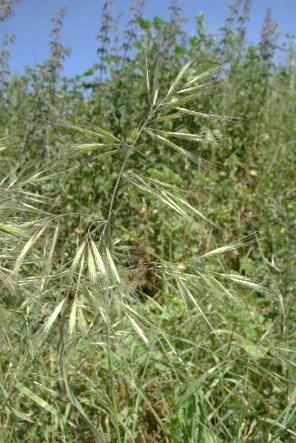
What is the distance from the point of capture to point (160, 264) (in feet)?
4.65

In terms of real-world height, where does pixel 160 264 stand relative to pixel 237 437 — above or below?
above

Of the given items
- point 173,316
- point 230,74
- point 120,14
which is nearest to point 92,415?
point 173,316

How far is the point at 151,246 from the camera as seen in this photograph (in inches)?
132

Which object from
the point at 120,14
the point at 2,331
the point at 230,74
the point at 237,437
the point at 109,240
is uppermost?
the point at 120,14

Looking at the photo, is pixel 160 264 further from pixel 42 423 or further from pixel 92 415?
pixel 92 415

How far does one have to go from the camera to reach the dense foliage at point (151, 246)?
1.33m

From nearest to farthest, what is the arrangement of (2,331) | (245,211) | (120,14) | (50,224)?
(2,331)
(50,224)
(245,211)
(120,14)

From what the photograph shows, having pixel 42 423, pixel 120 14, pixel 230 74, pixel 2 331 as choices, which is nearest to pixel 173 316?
pixel 42 423

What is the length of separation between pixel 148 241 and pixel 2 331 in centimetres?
212

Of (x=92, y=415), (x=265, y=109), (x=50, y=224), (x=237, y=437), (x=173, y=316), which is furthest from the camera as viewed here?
(x=265, y=109)

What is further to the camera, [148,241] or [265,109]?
[265,109]

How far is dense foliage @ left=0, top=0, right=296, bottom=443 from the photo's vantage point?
4.36 feet

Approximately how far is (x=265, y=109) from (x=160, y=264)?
3.49m

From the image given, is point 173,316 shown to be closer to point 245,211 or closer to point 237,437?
point 237,437
